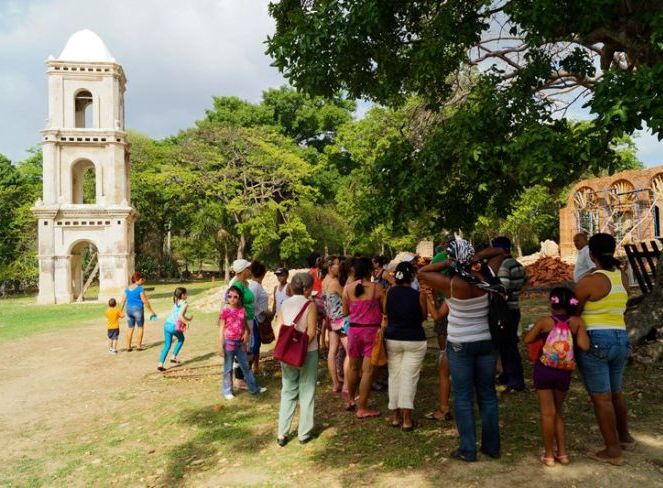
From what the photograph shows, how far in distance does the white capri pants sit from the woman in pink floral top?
2.51 m

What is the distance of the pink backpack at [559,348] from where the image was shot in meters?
4.27

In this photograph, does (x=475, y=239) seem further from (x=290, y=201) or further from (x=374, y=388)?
(x=374, y=388)

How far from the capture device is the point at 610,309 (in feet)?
14.4

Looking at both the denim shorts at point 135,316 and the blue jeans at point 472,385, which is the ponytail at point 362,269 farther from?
the denim shorts at point 135,316

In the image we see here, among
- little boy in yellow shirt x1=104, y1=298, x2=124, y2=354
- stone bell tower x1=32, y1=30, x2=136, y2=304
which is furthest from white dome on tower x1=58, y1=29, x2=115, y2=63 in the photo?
little boy in yellow shirt x1=104, y1=298, x2=124, y2=354

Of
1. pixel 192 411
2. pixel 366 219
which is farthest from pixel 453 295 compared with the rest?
pixel 192 411

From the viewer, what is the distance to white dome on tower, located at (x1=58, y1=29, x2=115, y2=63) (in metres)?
27.7

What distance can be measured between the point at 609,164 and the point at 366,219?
317cm

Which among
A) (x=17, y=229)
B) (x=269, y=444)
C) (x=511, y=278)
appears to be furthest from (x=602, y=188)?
(x=17, y=229)

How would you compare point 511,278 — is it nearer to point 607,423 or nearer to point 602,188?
point 607,423

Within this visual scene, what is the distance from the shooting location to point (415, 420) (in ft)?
19.2

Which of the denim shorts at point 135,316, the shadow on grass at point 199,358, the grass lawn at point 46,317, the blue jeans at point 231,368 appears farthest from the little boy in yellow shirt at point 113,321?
the grass lawn at point 46,317

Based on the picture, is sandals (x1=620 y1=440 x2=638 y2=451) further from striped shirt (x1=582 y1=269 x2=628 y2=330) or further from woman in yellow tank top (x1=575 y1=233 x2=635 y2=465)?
striped shirt (x1=582 y1=269 x2=628 y2=330)

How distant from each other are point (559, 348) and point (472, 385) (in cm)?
82
